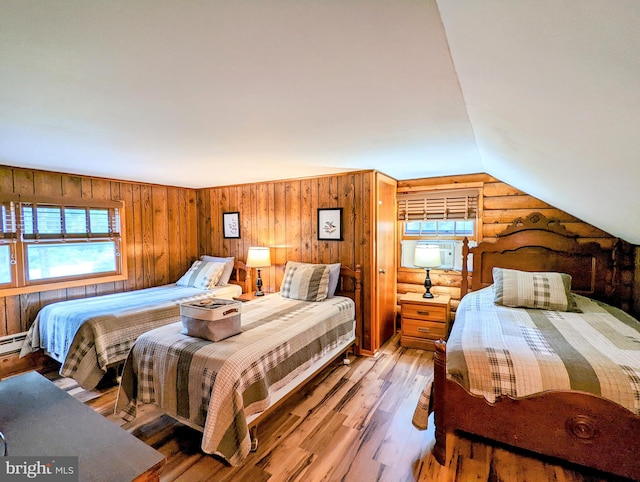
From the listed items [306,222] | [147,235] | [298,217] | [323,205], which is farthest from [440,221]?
[147,235]

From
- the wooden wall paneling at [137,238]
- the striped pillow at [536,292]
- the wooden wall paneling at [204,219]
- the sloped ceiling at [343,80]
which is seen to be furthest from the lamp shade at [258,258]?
the striped pillow at [536,292]

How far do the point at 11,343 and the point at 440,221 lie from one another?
5.05 metres

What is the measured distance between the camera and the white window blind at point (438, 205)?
11.9ft

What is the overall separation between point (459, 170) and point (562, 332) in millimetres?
1954

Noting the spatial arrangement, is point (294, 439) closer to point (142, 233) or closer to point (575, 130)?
point (575, 130)

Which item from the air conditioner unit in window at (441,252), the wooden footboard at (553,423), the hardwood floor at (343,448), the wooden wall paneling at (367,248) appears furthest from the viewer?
the air conditioner unit in window at (441,252)

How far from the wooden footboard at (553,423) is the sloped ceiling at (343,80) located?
3.85 feet

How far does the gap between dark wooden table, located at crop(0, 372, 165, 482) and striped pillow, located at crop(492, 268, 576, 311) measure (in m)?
2.97

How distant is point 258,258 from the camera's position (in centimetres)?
390

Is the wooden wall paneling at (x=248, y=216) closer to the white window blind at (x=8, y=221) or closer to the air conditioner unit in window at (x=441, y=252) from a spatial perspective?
the air conditioner unit in window at (x=441, y=252)

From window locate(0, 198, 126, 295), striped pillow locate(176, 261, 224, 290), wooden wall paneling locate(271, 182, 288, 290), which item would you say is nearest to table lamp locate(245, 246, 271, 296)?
wooden wall paneling locate(271, 182, 288, 290)

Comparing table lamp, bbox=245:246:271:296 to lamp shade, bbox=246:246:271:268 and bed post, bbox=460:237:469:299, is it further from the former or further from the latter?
bed post, bbox=460:237:469:299

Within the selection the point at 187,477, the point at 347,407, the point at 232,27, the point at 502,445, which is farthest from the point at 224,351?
the point at 502,445

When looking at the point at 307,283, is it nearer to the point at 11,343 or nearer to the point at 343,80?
the point at 343,80
